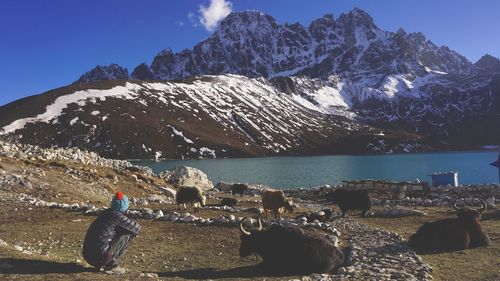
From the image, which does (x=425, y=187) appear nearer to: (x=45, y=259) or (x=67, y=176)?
(x=67, y=176)

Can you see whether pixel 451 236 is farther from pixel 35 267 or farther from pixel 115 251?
pixel 35 267

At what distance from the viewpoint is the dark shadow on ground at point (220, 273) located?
43.5ft

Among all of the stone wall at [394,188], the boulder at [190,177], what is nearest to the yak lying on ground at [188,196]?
the stone wall at [394,188]

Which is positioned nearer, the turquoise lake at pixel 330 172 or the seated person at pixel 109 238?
the seated person at pixel 109 238

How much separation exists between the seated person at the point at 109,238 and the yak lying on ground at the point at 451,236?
1090 centimetres

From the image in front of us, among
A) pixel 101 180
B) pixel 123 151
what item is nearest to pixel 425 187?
pixel 101 180

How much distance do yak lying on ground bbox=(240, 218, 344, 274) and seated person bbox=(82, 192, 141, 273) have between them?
407 centimetres

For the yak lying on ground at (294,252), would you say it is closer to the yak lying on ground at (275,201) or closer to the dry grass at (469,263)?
the dry grass at (469,263)

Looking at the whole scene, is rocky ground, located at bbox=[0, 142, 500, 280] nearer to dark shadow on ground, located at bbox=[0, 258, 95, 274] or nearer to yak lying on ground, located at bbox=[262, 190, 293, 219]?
dark shadow on ground, located at bbox=[0, 258, 95, 274]

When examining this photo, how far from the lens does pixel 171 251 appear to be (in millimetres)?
16438

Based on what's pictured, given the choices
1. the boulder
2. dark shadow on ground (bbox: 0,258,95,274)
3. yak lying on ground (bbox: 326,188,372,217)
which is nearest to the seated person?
dark shadow on ground (bbox: 0,258,95,274)

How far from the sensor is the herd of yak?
1397 centimetres

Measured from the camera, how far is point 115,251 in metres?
12.7

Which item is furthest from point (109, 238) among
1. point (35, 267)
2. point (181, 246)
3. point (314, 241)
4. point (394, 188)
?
point (394, 188)
